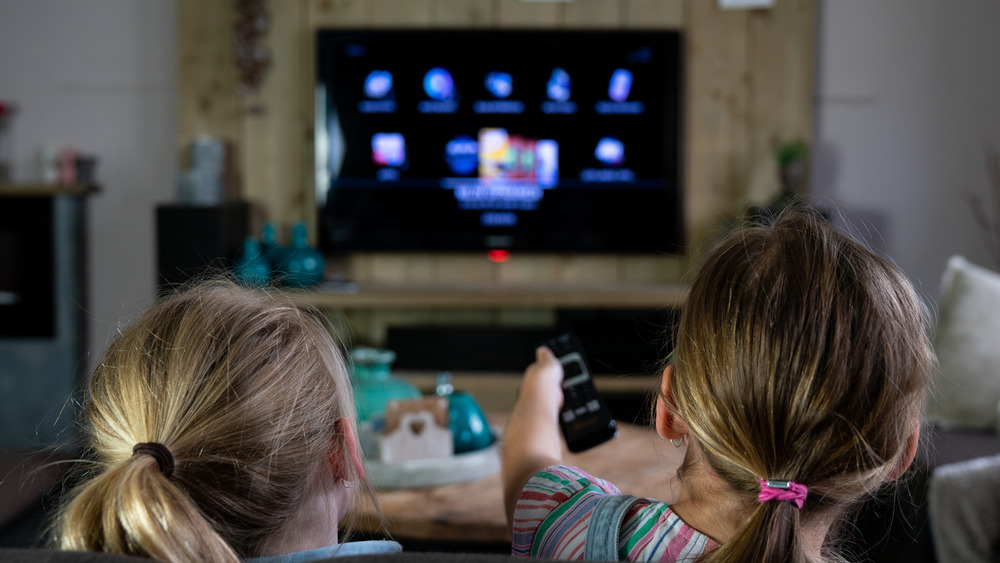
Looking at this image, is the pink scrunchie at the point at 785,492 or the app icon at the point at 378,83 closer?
the pink scrunchie at the point at 785,492

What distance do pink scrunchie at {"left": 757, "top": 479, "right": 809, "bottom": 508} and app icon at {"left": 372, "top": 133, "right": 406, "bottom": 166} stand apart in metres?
2.81

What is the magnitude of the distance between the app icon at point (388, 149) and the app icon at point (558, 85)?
586mm

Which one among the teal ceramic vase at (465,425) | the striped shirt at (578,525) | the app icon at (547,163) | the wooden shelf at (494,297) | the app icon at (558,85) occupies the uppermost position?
the app icon at (558,85)

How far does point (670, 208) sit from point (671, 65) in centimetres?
53

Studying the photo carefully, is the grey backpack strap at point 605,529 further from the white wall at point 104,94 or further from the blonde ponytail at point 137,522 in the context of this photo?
the white wall at point 104,94

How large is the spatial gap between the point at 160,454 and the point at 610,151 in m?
2.82

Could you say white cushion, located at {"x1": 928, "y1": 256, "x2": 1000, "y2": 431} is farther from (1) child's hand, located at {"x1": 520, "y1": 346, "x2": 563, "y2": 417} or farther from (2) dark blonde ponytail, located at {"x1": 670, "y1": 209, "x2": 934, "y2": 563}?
(2) dark blonde ponytail, located at {"x1": 670, "y1": 209, "x2": 934, "y2": 563}

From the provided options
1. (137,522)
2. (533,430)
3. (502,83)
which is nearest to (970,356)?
(533,430)

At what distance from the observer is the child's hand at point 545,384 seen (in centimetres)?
116

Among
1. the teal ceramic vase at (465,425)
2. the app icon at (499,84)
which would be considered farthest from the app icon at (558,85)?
the teal ceramic vase at (465,425)

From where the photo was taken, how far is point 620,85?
3.30 metres

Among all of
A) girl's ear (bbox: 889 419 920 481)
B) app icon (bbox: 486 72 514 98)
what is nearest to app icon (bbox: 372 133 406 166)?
app icon (bbox: 486 72 514 98)

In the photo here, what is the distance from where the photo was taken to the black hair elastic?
636 mm

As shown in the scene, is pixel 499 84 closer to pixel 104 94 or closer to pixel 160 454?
pixel 104 94
